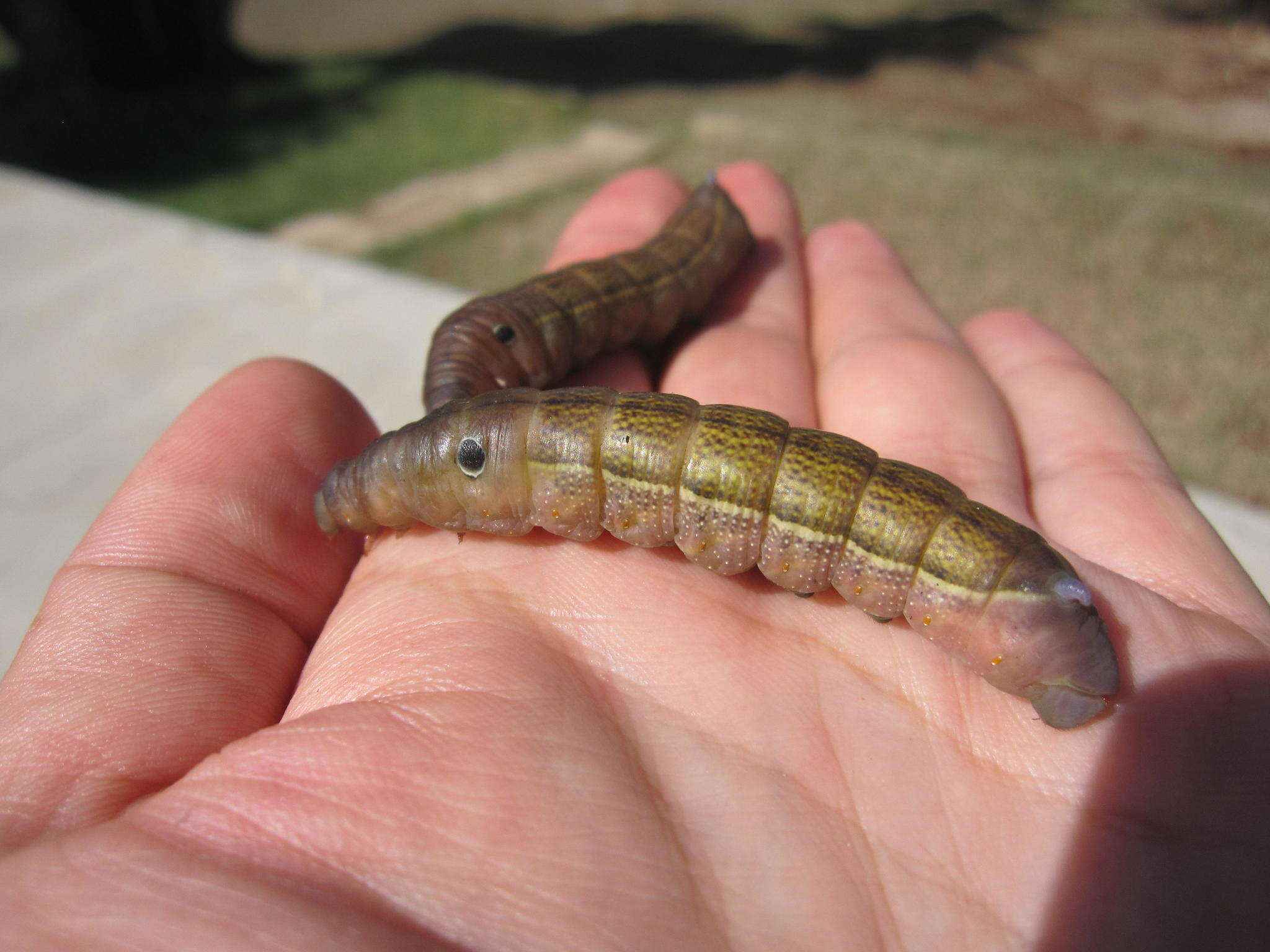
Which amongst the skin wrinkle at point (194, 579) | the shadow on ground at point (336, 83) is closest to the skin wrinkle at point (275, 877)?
the skin wrinkle at point (194, 579)

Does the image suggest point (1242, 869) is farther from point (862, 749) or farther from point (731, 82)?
point (731, 82)

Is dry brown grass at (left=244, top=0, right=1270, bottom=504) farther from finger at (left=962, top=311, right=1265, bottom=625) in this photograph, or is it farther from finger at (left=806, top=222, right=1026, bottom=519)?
finger at (left=806, top=222, right=1026, bottom=519)

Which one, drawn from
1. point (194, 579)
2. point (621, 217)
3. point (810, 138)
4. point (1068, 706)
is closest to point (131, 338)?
point (621, 217)

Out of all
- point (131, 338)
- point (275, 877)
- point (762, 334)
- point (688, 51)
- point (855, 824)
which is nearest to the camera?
point (275, 877)

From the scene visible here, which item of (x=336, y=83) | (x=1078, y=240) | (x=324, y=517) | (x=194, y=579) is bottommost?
(x=194, y=579)

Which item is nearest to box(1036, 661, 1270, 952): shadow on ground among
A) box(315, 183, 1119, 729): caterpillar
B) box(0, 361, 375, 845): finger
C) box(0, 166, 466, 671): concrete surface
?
box(315, 183, 1119, 729): caterpillar

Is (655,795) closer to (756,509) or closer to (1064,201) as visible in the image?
(756,509)

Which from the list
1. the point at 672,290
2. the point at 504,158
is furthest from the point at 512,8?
the point at 672,290

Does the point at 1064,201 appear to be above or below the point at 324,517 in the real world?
above
